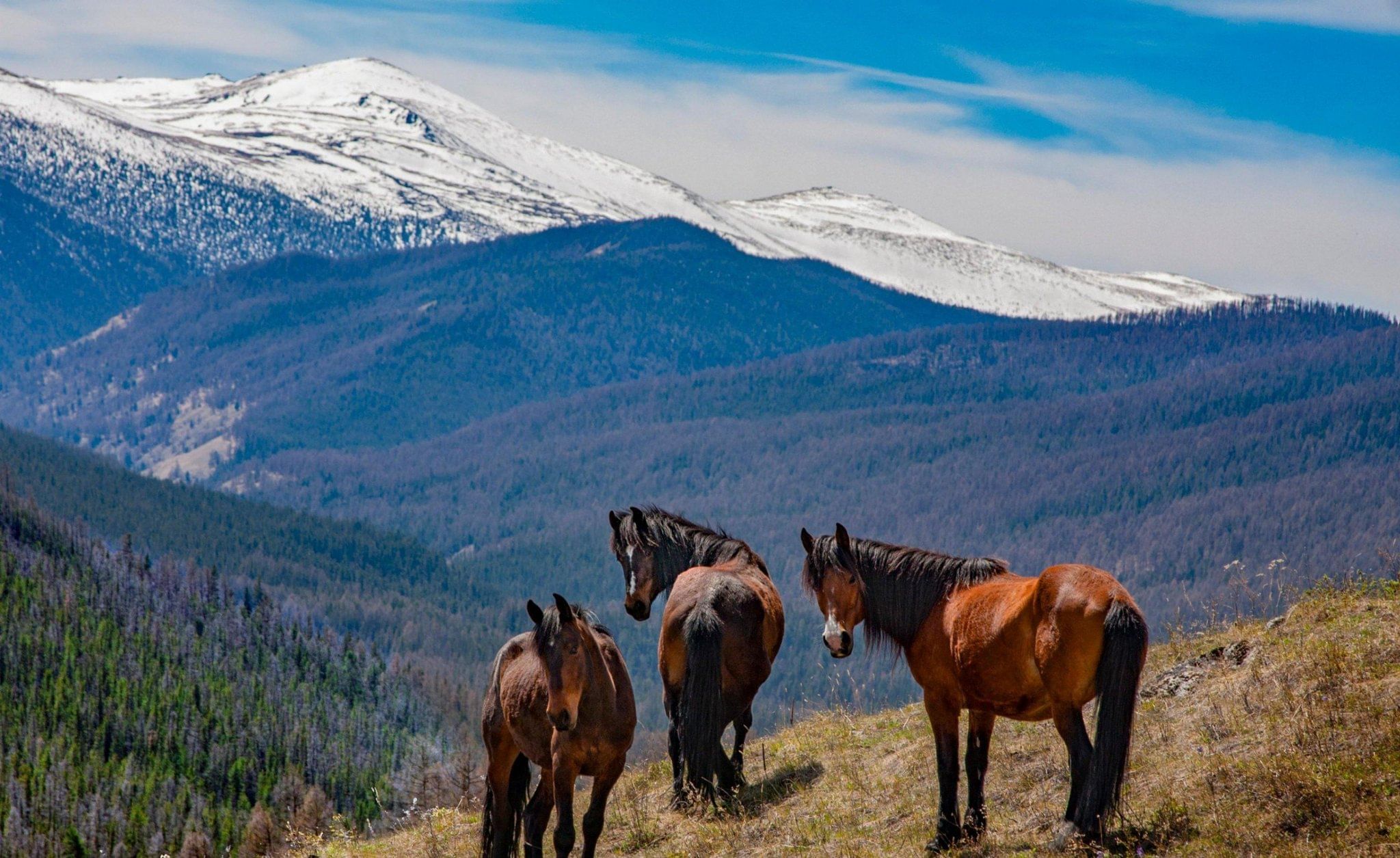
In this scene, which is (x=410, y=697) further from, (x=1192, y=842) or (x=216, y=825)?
(x=1192, y=842)

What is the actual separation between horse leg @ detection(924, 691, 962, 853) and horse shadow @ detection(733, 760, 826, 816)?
9.32 feet

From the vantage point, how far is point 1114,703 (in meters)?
12.1

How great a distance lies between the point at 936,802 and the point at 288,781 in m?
112

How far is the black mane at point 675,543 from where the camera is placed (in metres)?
20.0

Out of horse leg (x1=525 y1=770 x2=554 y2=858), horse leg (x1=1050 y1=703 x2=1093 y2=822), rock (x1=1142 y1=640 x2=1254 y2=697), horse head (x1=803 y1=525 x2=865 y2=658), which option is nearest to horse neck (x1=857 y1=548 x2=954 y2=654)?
horse head (x1=803 y1=525 x2=865 y2=658)

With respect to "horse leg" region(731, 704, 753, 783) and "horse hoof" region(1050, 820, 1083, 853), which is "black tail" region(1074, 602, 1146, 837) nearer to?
"horse hoof" region(1050, 820, 1083, 853)

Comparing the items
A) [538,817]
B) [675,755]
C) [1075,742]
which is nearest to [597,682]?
[538,817]

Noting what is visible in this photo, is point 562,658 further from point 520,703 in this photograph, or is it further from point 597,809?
point 597,809

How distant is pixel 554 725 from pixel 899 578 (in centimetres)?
431

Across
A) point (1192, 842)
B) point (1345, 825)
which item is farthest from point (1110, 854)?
point (1345, 825)

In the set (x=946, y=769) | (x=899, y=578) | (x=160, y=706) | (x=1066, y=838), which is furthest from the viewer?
(x=160, y=706)

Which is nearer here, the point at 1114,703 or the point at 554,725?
the point at 1114,703

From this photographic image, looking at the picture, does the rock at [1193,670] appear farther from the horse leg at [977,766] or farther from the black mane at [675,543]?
the black mane at [675,543]

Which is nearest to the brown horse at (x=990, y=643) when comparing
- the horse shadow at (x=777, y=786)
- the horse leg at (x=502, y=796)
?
the horse shadow at (x=777, y=786)
